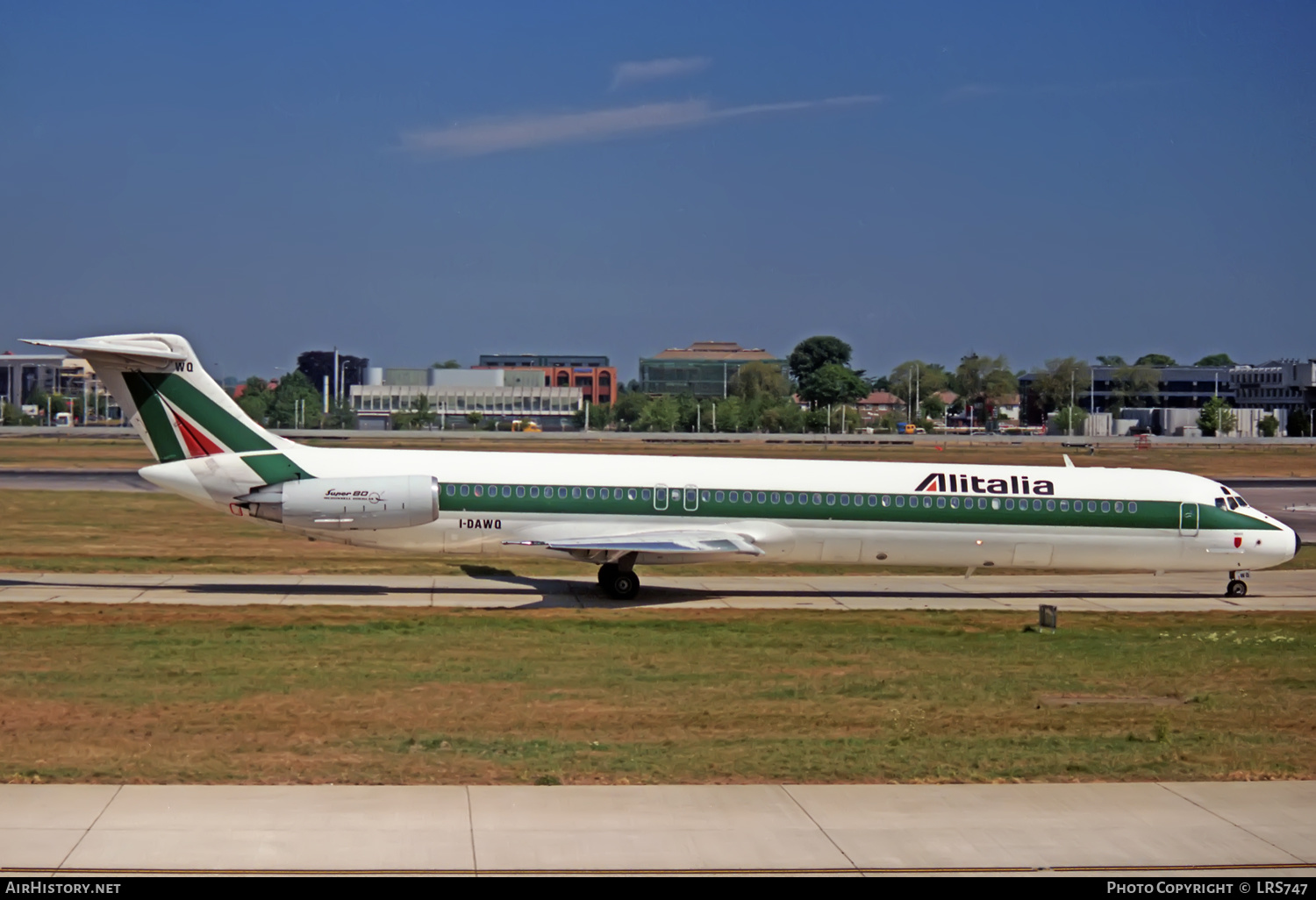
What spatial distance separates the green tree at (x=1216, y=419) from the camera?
128 m

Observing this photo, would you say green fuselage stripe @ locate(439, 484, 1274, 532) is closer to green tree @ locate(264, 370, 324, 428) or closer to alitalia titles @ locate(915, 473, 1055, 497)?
alitalia titles @ locate(915, 473, 1055, 497)

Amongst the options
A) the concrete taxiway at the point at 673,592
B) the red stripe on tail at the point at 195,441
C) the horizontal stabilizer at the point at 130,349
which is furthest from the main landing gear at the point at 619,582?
the horizontal stabilizer at the point at 130,349

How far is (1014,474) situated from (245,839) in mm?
20609

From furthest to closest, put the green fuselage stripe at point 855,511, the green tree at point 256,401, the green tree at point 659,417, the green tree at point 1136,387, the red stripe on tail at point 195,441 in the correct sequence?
the green tree at point 1136,387, the green tree at point 659,417, the green tree at point 256,401, the green fuselage stripe at point 855,511, the red stripe on tail at point 195,441

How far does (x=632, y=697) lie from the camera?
51.7 feet

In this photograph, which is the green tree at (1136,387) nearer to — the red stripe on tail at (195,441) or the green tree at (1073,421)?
the green tree at (1073,421)

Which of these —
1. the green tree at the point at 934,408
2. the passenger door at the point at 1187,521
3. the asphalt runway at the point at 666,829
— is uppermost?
the green tree at the point at 934,408

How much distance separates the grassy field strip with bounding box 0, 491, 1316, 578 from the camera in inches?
1155

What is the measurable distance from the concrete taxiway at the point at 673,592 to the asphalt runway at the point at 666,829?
1333cm

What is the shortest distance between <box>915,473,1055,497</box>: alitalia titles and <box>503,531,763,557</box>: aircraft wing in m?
4.10

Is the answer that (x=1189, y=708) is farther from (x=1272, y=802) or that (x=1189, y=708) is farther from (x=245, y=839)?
(x=245, y=839)

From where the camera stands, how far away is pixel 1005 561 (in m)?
26.9

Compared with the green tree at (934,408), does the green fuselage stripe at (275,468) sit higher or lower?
lower
